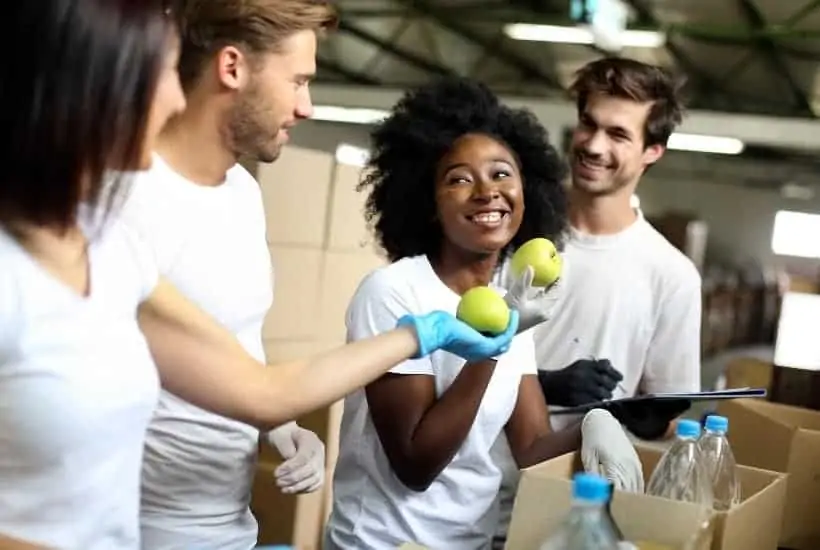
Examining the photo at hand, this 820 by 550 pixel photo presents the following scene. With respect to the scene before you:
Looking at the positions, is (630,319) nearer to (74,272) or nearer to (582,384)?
(582,384)

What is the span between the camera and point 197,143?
4.55 ft

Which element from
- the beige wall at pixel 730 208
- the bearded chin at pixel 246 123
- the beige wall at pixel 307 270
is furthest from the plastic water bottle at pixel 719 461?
the beige wall at pixel 730 208

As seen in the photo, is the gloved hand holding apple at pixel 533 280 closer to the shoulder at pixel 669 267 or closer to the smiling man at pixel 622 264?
the smiling man at pixel 622 264

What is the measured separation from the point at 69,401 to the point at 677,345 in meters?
1.35

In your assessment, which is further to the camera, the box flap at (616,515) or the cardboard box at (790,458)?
the cardboard box at (790,458)

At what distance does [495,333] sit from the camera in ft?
4.27

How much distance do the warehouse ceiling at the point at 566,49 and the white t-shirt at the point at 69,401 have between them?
5720 millimetres

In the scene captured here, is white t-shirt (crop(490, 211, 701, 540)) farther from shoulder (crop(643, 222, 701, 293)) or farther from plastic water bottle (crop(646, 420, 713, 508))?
plastic water bottle (crop(646, 420, 713, 508))

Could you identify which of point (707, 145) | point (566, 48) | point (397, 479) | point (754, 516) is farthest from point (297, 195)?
point (707, 145)

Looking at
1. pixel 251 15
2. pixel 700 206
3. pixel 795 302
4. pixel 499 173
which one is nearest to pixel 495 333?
pixel 499 173


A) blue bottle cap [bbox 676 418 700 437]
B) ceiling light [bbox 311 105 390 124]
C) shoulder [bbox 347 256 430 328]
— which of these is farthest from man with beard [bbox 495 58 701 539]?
ceiling light [bbox 311 105 390 124]

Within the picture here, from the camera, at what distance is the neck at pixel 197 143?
138 centimetres

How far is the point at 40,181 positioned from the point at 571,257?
1.32 metres

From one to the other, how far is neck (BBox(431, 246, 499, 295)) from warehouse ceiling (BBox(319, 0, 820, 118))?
5.19 meters
